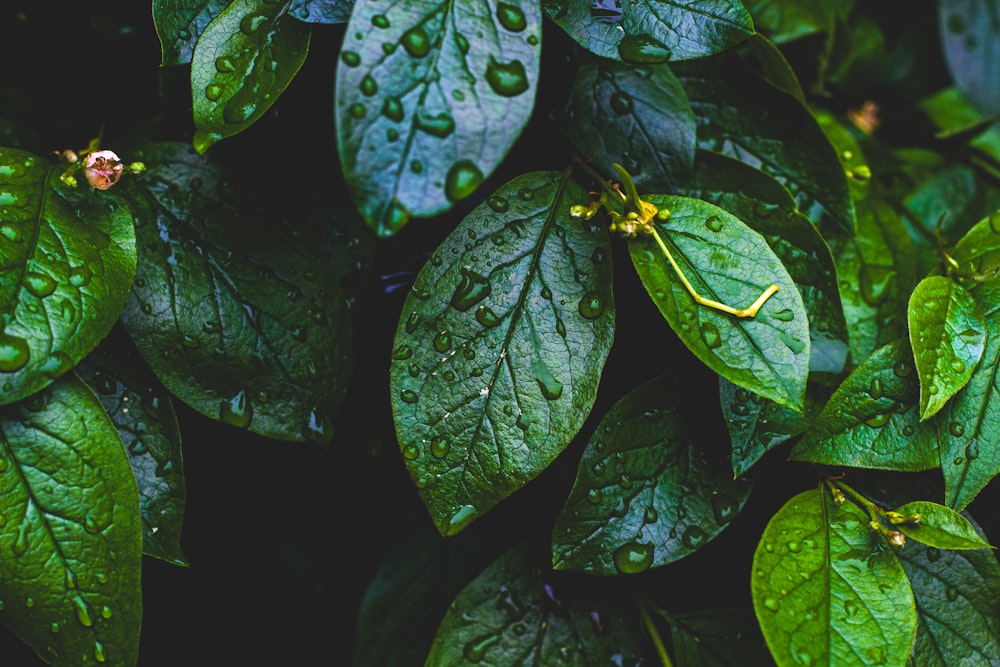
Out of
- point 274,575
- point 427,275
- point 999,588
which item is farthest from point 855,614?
point 274,575

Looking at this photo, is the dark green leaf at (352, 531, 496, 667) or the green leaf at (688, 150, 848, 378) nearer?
the green leaf at (688, 150, 848, 378)

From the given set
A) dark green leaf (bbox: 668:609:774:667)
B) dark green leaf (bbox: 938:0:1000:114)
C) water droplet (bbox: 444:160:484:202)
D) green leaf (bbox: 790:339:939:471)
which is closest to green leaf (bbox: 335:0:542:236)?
water droplet (bbox: 444:160:484:202)

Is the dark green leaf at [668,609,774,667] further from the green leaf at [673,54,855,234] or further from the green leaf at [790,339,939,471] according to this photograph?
the green leaf at [673,54,855,234]

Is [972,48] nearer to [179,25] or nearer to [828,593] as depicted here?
[828,593]

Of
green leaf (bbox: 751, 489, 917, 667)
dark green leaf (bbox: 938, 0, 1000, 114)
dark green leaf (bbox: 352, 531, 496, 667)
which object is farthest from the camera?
dark green leaf (bbox: 938, 0, 1000, 114)

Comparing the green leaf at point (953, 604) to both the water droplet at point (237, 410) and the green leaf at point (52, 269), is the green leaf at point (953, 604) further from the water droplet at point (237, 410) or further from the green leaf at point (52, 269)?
the green leaf at point (52, 269)
